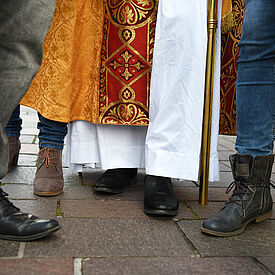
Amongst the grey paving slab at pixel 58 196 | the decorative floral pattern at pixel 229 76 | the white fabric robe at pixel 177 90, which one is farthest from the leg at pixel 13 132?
the decorative floral pattern at pixel 229 76

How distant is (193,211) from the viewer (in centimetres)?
165

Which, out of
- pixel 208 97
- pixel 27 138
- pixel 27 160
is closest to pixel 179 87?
pixel 208 97

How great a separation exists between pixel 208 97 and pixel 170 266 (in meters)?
0.79

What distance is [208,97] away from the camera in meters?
1.67

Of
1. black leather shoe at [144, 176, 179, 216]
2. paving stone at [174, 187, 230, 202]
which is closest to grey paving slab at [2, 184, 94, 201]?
black leather shoe at [144, 176, 179, 216]

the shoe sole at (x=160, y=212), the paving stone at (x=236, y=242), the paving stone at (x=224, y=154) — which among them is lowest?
the paving stone at (x=224, y=154)

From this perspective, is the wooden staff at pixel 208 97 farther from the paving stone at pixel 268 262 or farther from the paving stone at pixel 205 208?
the paving stone at pixel 268 262

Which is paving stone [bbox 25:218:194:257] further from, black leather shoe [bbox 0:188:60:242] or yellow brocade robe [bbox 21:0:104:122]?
yellow brocade robe [bbox 21:0:104:122]

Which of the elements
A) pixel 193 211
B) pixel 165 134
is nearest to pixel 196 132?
pixel 165 134

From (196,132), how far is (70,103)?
608 millimetres

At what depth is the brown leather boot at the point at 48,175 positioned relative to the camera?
5.78ft

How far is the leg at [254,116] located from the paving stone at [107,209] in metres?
0.22

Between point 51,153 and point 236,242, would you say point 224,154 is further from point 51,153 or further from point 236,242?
point 236,242

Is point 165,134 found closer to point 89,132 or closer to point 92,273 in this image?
point 89,132
